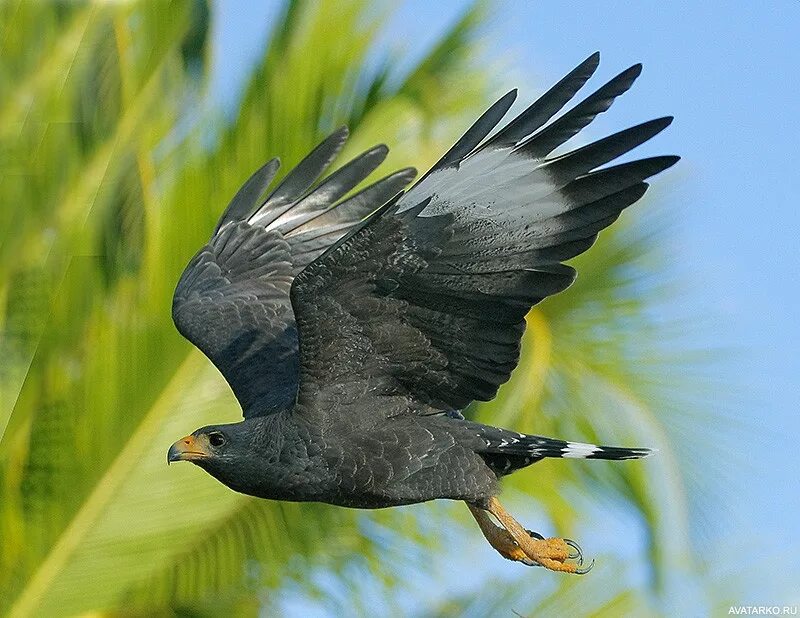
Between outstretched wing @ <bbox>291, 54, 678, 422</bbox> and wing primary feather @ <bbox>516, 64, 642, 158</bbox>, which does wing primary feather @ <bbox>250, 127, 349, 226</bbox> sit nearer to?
outstretched wing @ <bbox>291, 54, 678, 422</bbox>

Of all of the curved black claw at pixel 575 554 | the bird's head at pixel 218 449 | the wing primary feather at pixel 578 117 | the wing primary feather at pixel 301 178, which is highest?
the wing primary feather at pixel 301 178

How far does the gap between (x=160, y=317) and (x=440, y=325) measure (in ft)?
10.8

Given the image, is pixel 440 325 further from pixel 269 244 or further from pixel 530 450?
pixel 269 244

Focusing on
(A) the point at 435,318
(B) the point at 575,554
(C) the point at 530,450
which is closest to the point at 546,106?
(A) the point at 435,318

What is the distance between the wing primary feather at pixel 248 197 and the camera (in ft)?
29.3

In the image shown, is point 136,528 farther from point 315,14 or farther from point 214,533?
point 315,14

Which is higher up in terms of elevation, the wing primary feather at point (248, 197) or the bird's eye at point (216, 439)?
the wing primary feather at point (248, 197)

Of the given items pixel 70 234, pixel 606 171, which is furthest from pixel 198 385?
pixel 606 171

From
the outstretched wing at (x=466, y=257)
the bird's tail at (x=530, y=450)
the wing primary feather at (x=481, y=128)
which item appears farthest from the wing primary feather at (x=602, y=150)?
the bird's tail at (x=530, y=450)

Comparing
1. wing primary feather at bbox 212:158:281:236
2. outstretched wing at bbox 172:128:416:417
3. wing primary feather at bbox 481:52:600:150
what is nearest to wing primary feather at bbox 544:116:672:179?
wing primary feather at bbox 481:52:600:150

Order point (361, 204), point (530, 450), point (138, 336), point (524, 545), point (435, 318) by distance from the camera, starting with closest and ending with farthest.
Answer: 1. point (435, 318)
2. point (530, 450)
3. point (524, 545)
4. point (361, 204)
5. point (138, 336)

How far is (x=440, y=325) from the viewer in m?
6.95

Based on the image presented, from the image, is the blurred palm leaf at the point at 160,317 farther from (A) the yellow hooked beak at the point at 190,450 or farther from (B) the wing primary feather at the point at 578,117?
(B) the wing primary feather at the point at 578,117

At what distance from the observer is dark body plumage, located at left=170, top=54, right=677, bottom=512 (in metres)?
6.56
